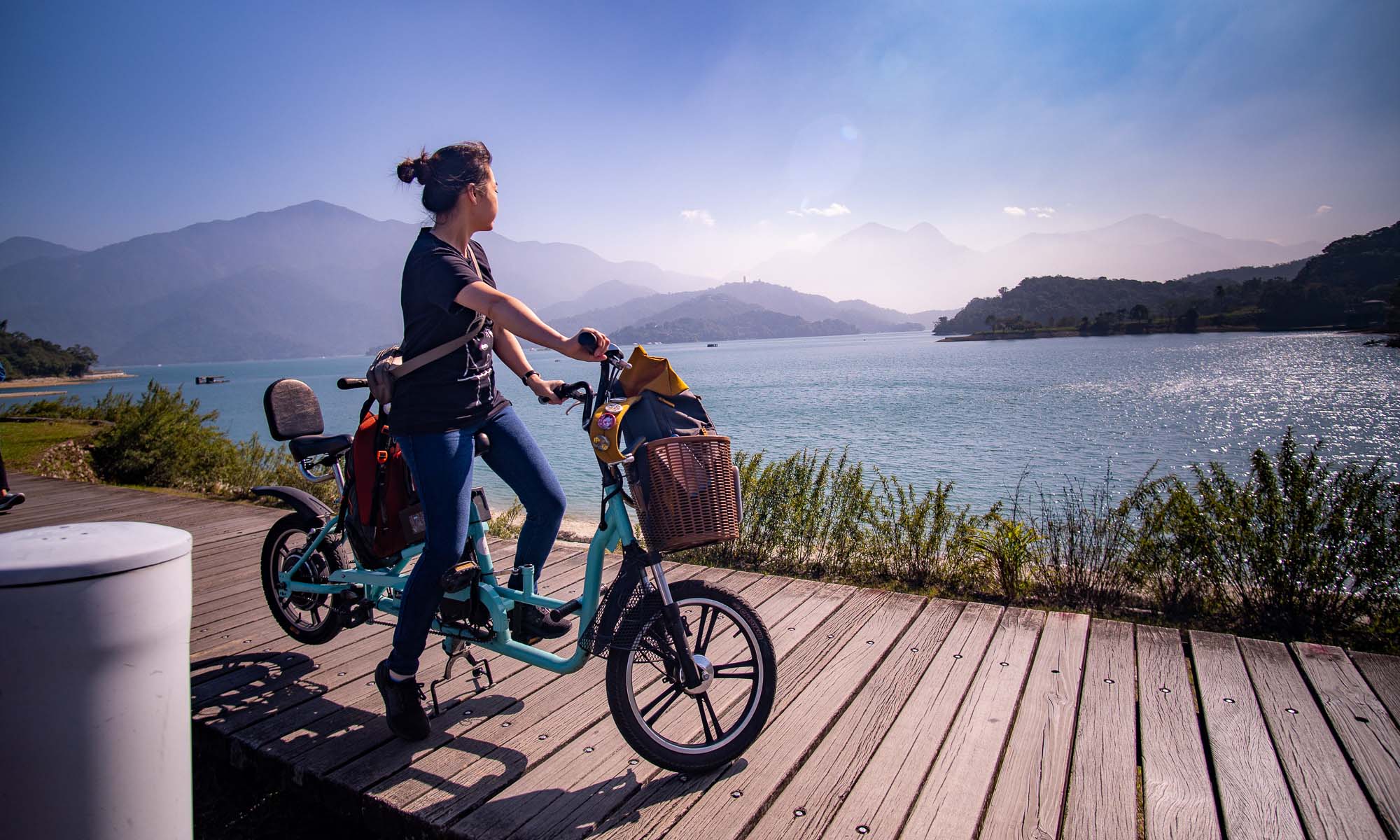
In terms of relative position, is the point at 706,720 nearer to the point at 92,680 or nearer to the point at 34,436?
the point at 92,680

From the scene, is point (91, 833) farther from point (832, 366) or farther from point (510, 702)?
point (832, 366)

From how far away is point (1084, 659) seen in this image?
320cm

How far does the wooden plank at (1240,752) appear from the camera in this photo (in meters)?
2.10

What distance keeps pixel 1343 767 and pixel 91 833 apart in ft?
11.6

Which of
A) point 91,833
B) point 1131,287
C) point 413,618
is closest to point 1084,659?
point 413,618

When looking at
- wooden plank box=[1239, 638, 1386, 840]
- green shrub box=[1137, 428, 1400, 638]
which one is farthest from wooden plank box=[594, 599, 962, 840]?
green shrub box=[1137, 428, 1400, 638]

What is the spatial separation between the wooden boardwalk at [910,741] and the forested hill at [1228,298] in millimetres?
75626

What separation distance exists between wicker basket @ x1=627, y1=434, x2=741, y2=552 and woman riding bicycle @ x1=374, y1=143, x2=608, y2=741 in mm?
467

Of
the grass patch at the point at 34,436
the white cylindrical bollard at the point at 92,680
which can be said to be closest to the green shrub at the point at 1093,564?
the white cylindrical bollard at the point at 92,680

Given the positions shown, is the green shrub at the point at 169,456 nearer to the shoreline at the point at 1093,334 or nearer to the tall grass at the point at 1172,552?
the tall grass at the point at 1172,552

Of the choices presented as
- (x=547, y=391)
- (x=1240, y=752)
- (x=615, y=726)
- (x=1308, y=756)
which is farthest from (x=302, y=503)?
(x=1308, y=756)

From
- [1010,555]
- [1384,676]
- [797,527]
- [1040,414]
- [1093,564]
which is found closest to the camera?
[1384,676]

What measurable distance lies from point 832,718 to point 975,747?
20.6 inches

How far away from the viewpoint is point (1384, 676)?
290 cm
